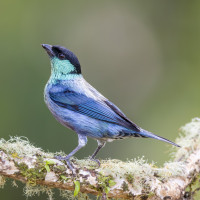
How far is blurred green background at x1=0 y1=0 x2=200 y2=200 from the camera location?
8336 millimetres

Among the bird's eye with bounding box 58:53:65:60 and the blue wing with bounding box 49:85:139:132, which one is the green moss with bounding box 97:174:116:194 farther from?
the bird's eye with bounding box 58:53:65:60

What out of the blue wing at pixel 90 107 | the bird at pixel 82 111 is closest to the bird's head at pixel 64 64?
the bird at pixel 82 111

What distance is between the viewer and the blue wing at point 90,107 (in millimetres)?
5246

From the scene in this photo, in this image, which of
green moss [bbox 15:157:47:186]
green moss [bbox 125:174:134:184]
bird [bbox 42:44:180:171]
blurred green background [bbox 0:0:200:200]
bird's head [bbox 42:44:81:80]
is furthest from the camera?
blurred green background [bbox 0:0:200:200]

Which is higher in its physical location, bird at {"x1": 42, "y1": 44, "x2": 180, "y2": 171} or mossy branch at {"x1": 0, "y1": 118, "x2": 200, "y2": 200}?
bird at {"x1": 42, "y1": 44, "x2": 180, "y2": 171}

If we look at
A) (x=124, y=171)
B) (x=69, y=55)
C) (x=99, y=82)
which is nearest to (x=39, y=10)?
(x=99, y=82)

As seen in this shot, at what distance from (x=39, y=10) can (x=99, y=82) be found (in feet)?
7.44

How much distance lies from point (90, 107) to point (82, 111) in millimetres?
113

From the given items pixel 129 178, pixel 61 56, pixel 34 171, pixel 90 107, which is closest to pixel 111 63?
pixel 61 56

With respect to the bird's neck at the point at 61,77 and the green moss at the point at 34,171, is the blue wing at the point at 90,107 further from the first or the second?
the green moss at the point at 34,171

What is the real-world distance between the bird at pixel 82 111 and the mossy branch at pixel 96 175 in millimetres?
517

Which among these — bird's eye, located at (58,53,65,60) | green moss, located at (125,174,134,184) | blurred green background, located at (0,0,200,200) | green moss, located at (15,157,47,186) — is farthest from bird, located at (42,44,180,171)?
blurred green background, located at (0,0,200,200)

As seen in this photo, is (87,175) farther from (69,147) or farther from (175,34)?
(175,34)

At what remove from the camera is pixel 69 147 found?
326 inches
